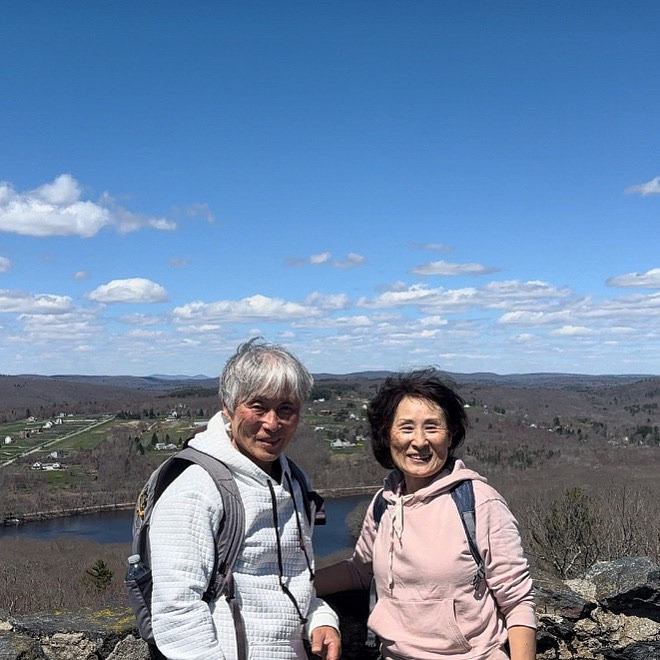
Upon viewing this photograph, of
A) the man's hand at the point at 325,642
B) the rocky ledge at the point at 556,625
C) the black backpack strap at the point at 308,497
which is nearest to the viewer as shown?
the man's hand at the point at 325,642

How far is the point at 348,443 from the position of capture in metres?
110

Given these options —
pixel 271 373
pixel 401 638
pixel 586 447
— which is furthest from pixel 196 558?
pixel 586 447

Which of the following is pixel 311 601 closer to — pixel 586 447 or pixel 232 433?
pixel 232 433

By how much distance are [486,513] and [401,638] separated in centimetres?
59

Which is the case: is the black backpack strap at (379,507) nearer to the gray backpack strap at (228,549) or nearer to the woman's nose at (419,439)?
the woman's nose at (419,439)

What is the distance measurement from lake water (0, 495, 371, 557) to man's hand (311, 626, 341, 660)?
51.9 metres

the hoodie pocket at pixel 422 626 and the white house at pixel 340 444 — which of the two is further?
the white house at pixel 340 444

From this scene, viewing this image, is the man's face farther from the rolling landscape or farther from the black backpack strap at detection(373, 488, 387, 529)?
the black backpack strap at detection(373, 488, 387, 529)

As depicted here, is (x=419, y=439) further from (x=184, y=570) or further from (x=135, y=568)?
(x=135, y=568)

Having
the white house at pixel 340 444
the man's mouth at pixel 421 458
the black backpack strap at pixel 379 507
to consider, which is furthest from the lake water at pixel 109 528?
the man's mouth at pixel 421 458

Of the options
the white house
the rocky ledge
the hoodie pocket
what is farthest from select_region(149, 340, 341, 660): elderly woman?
the white house

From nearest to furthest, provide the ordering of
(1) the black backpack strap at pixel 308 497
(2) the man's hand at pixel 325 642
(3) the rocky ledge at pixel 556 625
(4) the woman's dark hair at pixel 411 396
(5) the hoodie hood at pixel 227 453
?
(5) the hoodie hood at pixel 227 453 → (2) the man's hand at pixel 325 642 → (1) the black backpack strap at pixel 308 497 → (4) the woman's dark hair at pixel 411 396 → (3) the rocky ledge at pixel 556 625

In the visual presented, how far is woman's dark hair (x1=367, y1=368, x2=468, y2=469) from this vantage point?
2.97 m

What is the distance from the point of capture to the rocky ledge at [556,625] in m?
3.11
